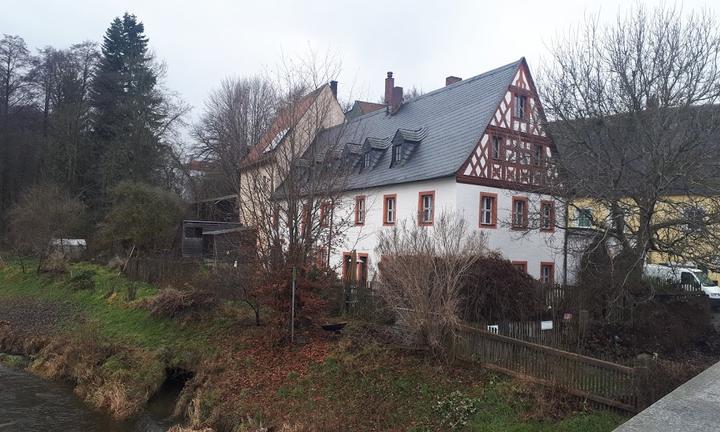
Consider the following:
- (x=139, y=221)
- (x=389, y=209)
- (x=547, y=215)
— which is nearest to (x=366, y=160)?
(x=389, y=209)

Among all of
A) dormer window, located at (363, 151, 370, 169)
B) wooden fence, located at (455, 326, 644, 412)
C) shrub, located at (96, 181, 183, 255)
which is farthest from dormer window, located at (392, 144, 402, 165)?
wooden fence, located at (455, 326, 644, 412)

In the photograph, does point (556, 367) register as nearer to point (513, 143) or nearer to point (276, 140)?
point (276, 140)

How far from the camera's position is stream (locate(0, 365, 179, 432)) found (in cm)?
1126

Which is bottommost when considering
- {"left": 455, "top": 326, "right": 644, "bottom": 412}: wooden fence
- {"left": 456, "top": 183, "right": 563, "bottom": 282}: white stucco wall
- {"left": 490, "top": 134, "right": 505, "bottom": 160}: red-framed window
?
{"left": 455, "top": 326, "right": 644, "bottom": 412}: wooden fence

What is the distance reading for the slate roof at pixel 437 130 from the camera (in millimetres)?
21906

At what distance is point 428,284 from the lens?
1157cm

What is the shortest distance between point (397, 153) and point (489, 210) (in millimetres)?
5597

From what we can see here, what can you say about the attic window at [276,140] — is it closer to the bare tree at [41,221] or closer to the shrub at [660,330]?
the shrub at [660,330]

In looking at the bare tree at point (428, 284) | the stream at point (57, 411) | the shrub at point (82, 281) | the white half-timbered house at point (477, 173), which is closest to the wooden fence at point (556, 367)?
the bare tree at point (428, 284)

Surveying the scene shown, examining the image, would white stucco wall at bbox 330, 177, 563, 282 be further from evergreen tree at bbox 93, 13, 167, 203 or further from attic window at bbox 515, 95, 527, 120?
evergreen tree at bbox 93, 13, 167, 203

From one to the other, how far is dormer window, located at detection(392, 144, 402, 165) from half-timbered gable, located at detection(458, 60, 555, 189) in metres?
4.62

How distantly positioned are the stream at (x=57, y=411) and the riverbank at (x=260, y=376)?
30 centimetres

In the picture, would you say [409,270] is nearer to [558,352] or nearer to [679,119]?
[558,352]

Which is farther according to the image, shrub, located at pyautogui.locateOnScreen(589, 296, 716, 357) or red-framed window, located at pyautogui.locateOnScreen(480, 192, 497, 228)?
red-framed window, located at pyautogui.locateOnScreen(480, 192, 497, 228)
